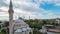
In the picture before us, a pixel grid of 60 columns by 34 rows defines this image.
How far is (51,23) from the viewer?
6.80 metres

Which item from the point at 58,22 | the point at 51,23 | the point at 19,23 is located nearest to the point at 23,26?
the point at 19,23

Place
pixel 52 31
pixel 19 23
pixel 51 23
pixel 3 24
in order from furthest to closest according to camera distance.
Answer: pixel 3 24, pixel 51 23, pixel 52 31, pixel 19 23

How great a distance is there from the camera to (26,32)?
15.1ft

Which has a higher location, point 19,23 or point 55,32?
point 19,23

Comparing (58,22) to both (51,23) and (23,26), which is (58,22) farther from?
(23,26)

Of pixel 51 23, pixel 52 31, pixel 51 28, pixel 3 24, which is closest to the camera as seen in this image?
pixel 52 31

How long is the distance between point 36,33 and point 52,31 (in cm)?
89

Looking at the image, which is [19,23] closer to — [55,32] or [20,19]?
[20,19]

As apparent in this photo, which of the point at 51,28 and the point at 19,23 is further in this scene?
the point at 51,28

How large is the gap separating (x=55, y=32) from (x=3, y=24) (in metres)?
3.10

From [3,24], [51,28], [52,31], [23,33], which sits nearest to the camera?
[23,33]

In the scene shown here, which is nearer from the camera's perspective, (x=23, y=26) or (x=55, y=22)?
(x=23, y=26)

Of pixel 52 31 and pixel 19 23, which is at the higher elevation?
pixel 19 23

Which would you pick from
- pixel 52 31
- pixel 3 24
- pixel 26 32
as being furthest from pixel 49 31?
pixel 3 24
